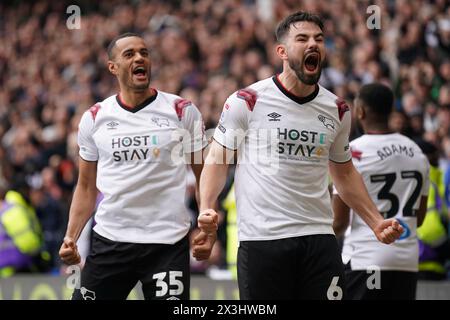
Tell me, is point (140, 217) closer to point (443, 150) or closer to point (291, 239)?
point (291, 239)

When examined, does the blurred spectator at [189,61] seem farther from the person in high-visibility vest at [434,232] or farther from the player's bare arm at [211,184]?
the player's bare arm at [211,184]

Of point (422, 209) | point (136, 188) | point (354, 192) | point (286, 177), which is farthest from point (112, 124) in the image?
point (422, 209)

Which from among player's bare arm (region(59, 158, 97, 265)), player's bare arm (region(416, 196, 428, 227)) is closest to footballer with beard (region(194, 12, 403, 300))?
player's bare arm (region(59, 158, 97, 265))

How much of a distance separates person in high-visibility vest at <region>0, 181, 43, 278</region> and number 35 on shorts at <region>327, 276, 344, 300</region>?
20.0ft

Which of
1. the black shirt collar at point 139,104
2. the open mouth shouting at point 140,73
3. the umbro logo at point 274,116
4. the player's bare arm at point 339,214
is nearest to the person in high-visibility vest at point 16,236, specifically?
the black shirt collar at point 139,104

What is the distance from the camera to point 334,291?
21.7 ft

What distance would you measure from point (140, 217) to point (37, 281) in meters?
4.30

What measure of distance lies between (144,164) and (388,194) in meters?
2.08

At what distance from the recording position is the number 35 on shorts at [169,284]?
7.18 meters

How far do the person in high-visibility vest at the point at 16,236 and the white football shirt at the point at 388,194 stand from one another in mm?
5060

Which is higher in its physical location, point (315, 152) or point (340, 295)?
point (315, 152)

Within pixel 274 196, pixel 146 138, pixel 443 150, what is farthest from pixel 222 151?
pixel 443 150
